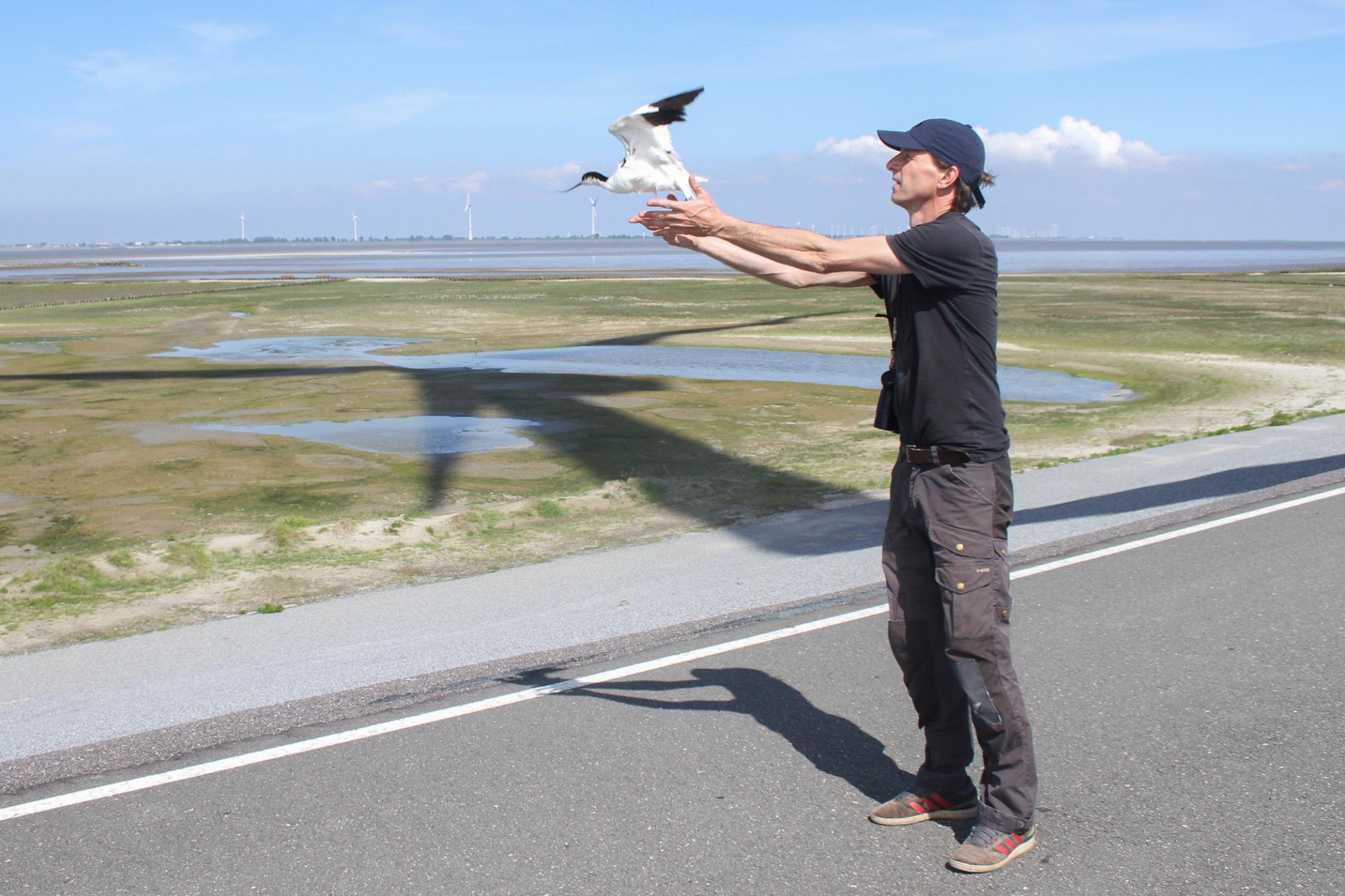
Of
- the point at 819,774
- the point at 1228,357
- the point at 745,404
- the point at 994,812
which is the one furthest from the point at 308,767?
the point at 1228,357

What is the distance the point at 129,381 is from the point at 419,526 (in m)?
13.5

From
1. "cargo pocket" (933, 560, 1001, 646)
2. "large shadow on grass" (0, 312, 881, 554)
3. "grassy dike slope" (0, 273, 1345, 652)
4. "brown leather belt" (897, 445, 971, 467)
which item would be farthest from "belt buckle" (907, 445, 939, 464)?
"grassy dike slope" (0, 273, 1345, 652)

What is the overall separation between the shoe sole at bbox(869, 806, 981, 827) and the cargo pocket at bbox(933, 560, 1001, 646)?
0.71m

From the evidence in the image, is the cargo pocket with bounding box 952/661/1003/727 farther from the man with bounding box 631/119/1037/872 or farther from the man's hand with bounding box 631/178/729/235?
the man's hand with bounding box 631/178/729/235

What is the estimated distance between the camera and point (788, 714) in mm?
5125

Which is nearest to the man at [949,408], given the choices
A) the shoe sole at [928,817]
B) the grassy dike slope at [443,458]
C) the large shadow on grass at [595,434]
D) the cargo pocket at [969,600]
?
the cargo pocket at [969,600]

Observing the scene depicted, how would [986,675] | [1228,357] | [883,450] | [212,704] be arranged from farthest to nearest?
[1228,357], [883,450], [212,704], [986,675]

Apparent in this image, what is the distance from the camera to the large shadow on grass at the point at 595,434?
10.5 m

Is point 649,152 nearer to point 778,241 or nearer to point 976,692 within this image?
point 778,241

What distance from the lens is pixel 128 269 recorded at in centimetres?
9406

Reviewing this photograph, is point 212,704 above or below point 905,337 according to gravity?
below

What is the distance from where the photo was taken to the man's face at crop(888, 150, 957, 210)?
384 cm

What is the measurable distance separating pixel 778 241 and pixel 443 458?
9889 millimetres

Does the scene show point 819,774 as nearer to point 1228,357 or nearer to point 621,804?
point 621,804
